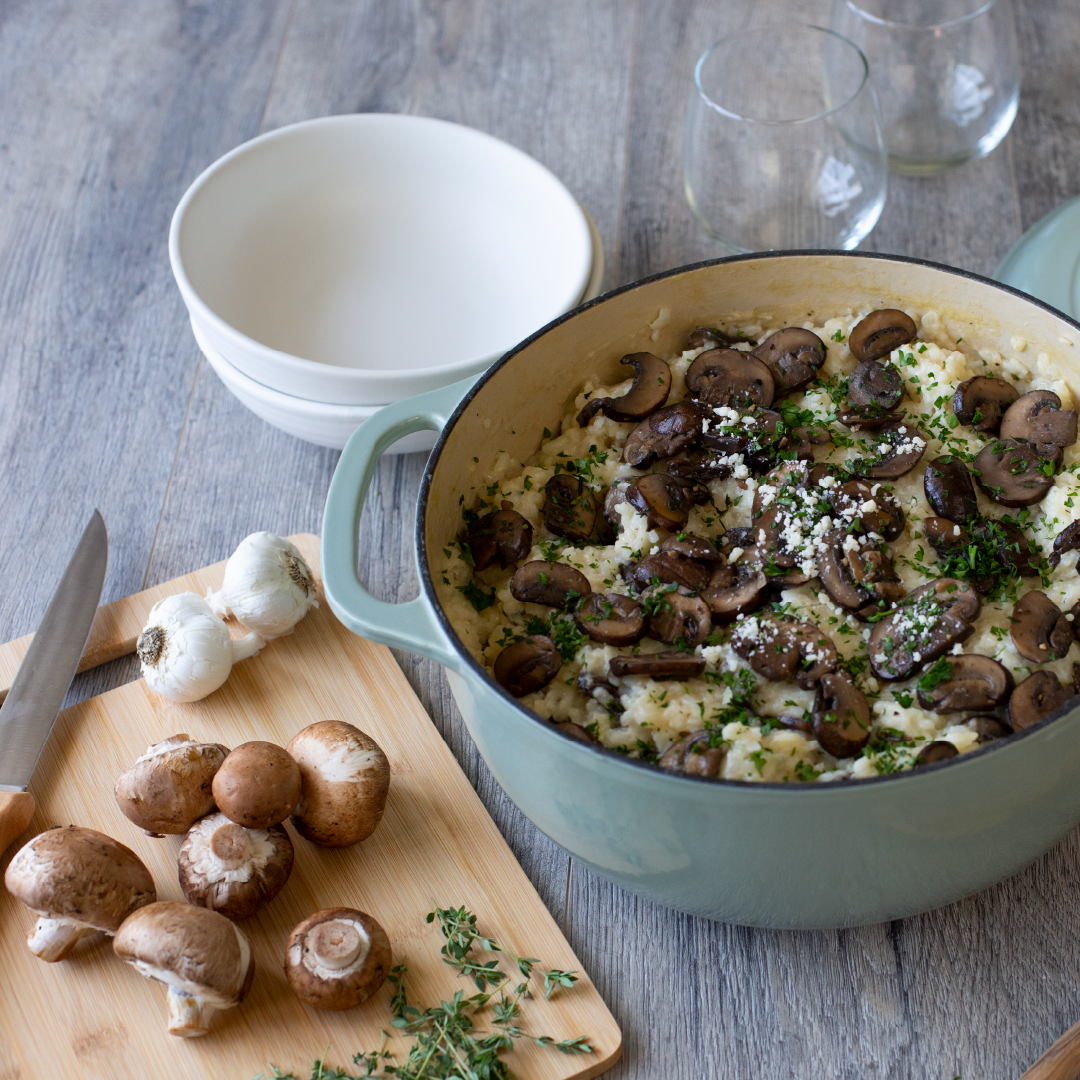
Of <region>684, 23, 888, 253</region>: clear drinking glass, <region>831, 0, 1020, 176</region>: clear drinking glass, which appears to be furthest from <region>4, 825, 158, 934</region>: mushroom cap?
<region>831, 0, 1020, 176</region>: clear drinking glass

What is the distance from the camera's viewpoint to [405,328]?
2.65 m

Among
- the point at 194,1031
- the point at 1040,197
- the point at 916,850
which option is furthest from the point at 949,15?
the point at 194,1031

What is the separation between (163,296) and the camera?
2.97 meters

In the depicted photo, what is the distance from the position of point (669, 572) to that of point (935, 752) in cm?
49

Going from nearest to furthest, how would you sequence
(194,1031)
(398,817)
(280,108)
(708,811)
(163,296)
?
(708,811)
(194,1031)
(398,817)
(163,296)
(280,108)

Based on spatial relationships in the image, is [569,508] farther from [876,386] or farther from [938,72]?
[938,72]

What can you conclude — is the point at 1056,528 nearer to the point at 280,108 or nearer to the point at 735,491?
the point at 735,491

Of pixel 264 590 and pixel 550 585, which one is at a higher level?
pixel 550 585

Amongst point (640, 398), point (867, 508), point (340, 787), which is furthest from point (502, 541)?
point (867, 508)

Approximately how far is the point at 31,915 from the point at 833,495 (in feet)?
4.83

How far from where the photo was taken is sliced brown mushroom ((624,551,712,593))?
5.93 ft

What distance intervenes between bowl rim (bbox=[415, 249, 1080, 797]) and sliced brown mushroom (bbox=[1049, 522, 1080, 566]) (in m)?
0.33

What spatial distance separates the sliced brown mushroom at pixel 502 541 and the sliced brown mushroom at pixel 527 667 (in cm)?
22

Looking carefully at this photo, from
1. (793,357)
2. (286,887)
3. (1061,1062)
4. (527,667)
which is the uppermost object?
(793,357)
